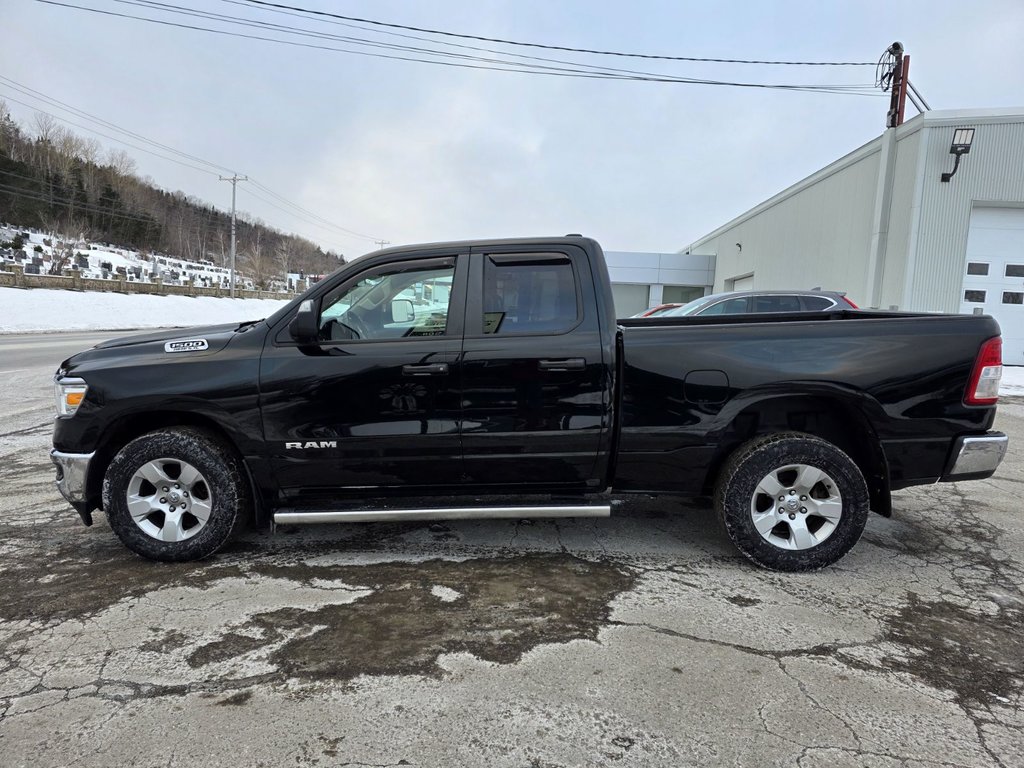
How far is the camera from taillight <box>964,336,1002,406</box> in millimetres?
3398

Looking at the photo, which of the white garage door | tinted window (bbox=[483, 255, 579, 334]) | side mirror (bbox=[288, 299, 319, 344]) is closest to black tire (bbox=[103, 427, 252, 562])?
side mirror (bbox=[288, 299, 319, 344])

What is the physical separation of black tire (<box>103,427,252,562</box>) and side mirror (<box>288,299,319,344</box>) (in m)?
0.85

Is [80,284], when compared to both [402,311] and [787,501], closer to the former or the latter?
[402,311]

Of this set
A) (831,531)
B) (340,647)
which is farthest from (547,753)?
(831,531)

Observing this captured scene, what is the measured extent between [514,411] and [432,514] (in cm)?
79

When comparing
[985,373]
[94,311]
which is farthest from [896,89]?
[94,311]

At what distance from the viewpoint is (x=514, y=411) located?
138 inches

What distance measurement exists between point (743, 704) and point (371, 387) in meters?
2.47

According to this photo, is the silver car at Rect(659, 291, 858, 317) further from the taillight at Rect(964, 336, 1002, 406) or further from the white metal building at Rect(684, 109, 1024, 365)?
the taillight at Rect(964, 336, 1002, 406)

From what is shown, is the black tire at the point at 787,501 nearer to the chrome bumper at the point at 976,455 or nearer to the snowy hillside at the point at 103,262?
the chrome bumper at the point at 976,455

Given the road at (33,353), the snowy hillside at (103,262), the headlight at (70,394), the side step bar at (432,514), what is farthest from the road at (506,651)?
the snowy hillside at (103,262)

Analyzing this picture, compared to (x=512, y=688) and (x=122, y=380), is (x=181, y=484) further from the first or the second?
(x=512, y=688)

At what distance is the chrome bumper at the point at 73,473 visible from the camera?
3.48m

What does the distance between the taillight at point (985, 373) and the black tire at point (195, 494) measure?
14.5 ft
